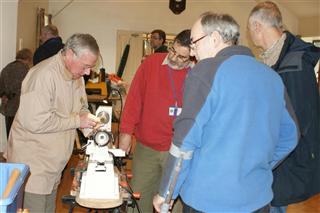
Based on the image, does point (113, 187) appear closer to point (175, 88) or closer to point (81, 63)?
point (81, 63)

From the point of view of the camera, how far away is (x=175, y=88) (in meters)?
2.43

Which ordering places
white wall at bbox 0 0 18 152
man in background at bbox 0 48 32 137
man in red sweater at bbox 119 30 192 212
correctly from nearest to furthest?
man in red sweater at bbox 119 30 192 212, man in background at bbox 0 48 32 137, white wall at bbox 0 0 18 152

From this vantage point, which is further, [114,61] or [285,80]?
[114,61]

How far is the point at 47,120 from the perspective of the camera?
5.94 feet

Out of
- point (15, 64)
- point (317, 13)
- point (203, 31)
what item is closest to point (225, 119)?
point (203, 31)

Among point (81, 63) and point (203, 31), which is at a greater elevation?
point (203, 31)

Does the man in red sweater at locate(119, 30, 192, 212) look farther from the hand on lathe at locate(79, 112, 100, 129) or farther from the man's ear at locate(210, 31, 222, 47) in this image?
the man's ear at locate(210, 31, 222, 47)

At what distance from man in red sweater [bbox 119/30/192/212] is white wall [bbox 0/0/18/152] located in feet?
9.31

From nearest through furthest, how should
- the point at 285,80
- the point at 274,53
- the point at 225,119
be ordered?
the point at 225,119, the point at 285,80, the point at 274,53

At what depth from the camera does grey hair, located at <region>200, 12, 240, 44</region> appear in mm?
1450

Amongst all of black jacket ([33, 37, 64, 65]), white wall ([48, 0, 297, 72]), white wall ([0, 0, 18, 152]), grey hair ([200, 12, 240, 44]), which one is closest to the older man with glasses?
grey hair ([200, 12, 240, 44])

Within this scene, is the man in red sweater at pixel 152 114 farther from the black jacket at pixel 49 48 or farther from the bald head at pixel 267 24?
the black jacket at pixel 49 48

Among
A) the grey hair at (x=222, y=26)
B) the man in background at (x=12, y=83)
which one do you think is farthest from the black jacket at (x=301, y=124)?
the man in background at (x=12, y=83)

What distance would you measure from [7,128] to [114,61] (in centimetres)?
454
